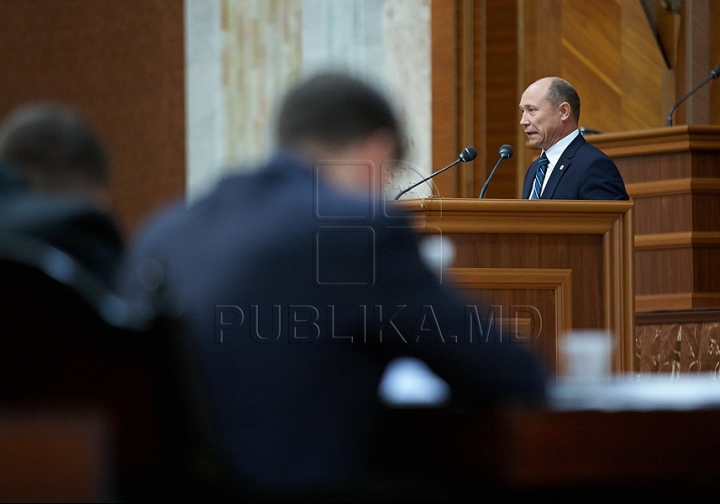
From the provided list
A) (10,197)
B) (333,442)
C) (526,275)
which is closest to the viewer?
(333,442)

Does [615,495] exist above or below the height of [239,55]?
below

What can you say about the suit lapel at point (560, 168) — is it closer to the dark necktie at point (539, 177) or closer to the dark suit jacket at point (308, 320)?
the dark necktie at point (539, 177)

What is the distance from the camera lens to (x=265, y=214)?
118cm

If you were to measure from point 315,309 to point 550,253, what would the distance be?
191 centimetres

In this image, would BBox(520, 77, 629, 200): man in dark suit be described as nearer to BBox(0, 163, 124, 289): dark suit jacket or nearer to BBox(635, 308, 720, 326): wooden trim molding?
BBox(635, 308, 720, 326): wooden trim molding

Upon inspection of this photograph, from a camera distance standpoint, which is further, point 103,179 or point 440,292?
point 103,179

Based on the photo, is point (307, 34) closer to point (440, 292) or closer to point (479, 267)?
point (479, 267)

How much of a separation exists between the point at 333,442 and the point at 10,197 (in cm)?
50

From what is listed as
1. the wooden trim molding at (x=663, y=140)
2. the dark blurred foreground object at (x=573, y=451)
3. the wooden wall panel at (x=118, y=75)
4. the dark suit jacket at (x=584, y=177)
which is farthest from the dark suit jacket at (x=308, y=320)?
the wooden wall panel at (x=118, y=75)

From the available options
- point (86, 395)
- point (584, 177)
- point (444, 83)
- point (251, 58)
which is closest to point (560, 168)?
point (584, 177)

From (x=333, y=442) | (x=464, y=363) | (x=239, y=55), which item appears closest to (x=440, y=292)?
(x=464, y=363)

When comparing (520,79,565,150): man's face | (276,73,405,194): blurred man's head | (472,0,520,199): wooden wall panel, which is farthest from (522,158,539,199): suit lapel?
(276,73,405,194): blurred man's head

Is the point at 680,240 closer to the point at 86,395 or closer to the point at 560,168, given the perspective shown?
the point at 560,168

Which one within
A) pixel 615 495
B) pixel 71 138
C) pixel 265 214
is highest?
pixel 71 138
